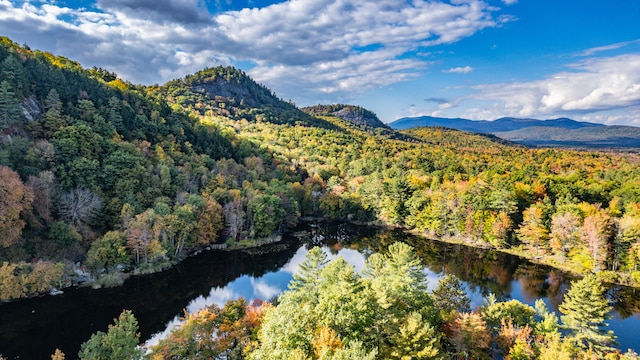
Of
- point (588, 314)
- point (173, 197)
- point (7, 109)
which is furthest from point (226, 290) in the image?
point (7, 109)

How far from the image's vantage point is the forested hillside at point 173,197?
1903 inches

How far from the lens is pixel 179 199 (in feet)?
210

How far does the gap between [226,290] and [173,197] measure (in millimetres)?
24659

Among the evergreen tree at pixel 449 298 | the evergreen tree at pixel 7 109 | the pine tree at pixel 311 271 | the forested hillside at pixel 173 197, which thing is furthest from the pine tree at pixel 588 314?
the evergreen tree at pixel 7 109

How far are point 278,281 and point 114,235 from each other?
23.2 meters

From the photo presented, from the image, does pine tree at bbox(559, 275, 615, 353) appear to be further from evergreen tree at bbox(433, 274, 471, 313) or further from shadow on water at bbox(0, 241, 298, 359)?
shadow on water at bbox(0, 241, 298, 359)

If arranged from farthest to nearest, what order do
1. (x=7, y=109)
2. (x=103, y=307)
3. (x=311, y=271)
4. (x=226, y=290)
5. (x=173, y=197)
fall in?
1. (x=173, y=197)
2. (x=7, y=109)
3. (x=226, y=290)
4. (x=103, y=307)
5. (x=311, y=271)

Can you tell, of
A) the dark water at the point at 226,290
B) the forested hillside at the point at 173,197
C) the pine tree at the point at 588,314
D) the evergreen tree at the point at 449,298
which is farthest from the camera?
the forested hillside at the point at 173,197

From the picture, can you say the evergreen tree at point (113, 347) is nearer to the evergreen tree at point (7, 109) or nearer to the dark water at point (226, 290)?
the dark water at point (226, 290)

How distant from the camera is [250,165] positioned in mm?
98125

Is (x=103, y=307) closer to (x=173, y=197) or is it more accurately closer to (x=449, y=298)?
(x=173, y=197)

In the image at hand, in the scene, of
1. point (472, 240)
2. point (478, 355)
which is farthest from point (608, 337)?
point (472, 240)

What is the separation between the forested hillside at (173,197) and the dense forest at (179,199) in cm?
23

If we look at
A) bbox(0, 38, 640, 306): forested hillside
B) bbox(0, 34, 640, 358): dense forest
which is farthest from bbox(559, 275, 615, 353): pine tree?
bbox(0, 38, 640, 306): forested hillside
